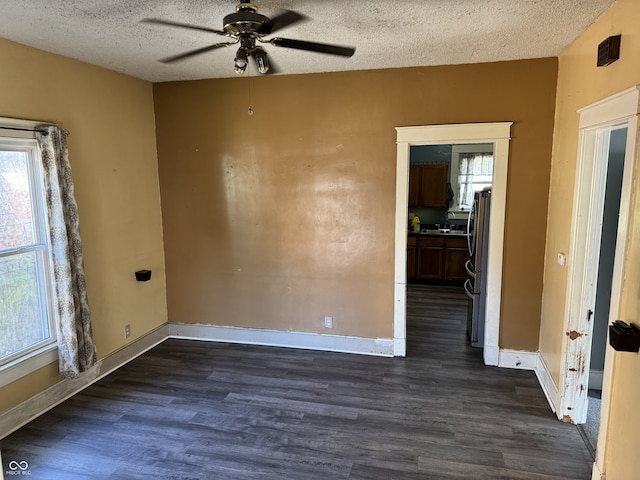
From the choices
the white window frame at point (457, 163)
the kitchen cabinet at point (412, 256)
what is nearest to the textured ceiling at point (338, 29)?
the kitchen cabinet at point (412, 256)

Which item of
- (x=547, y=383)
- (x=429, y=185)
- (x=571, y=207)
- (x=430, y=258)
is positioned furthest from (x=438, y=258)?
(x=571, y=207)

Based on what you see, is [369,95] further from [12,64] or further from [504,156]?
[12,64]

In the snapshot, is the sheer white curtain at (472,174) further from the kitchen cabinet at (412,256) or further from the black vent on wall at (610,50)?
the black vent on wall at (610,50)

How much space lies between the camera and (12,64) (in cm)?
303

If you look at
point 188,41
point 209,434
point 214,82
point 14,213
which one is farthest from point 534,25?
point 14,213

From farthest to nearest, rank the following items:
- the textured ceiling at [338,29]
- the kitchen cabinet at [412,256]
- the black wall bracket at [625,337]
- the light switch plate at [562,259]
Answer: the kitchen cabinet at [412,256]
the light switch plate at [562,259]
the textured ceiling at [338,29]
the black wall bracket at [625,337]

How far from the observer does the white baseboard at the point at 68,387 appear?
309 cm

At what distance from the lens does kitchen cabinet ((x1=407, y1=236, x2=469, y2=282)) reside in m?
6.79

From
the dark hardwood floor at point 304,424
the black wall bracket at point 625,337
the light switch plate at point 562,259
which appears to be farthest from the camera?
the light switch plate at point 562,259

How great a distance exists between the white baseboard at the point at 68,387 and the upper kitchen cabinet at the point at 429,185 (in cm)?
479

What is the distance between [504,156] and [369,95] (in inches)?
53.3

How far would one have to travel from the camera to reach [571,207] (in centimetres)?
303

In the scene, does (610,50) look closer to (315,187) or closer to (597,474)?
(597,474)

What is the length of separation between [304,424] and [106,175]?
2.81 m
